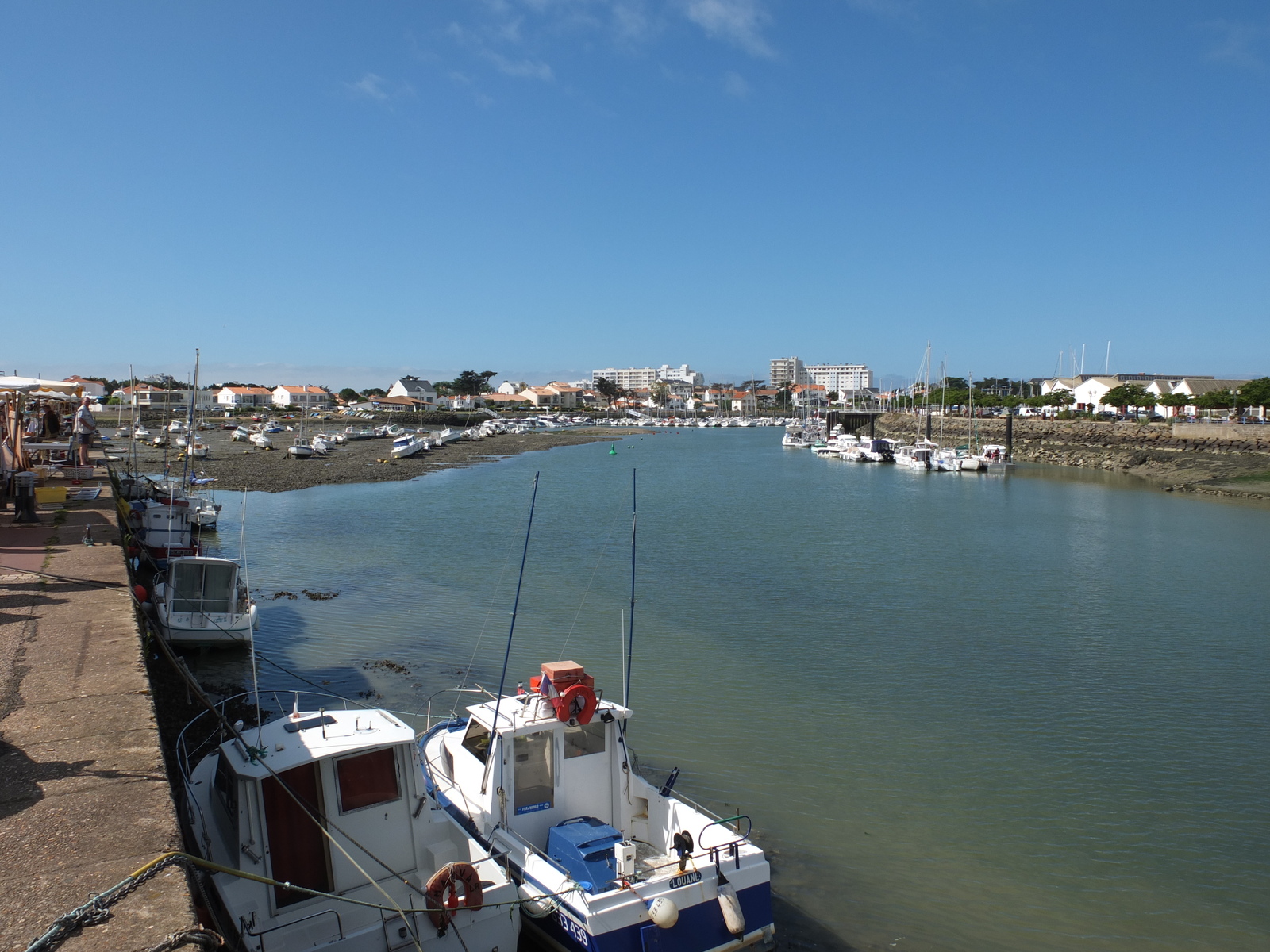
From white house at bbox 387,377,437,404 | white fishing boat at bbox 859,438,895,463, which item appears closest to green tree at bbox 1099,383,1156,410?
white fishing boat at bbox 859,438,895,463

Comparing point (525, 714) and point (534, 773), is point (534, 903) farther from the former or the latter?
point (525, 714)

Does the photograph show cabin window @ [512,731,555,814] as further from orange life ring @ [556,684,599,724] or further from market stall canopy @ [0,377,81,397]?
market stall canopy @ [0,377,81,397]

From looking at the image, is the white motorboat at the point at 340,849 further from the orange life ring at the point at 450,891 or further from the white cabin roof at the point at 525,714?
the white cabin roof at the point at 525,714

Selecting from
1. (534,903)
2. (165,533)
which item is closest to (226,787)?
(534,903)

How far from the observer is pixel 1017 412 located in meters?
107

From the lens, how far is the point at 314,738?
22.8 ft

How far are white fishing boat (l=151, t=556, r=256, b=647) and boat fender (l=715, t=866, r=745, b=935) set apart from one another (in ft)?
34.2

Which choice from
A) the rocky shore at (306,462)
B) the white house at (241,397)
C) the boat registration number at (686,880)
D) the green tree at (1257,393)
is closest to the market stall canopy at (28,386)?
the rocky shore at (306,462)

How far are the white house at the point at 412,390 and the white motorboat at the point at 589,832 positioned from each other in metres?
158

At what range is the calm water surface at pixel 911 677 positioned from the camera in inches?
354

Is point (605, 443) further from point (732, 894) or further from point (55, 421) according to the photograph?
point (732, 894)

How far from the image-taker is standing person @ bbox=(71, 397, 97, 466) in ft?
82.1

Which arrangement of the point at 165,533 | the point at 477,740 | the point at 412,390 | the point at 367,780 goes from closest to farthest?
the point at 367,780, the point at 477,740, the point at 165,533, the point at 412,390

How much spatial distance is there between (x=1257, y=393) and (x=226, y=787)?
77.6 metres
